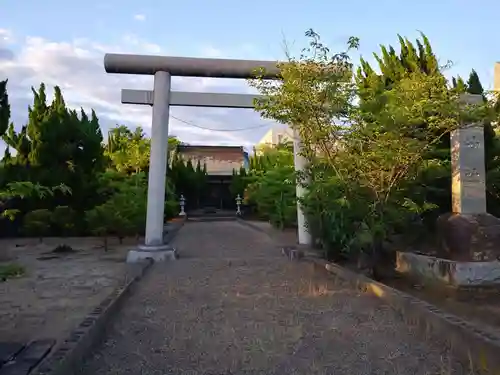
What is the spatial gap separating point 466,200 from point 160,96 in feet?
21.4

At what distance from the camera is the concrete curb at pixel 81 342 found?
3.56m

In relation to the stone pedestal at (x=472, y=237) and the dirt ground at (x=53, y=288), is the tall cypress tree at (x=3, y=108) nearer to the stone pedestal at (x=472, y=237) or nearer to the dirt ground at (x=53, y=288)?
the dirt ground at (x=53, y=288)

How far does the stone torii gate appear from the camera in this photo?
10469 mm

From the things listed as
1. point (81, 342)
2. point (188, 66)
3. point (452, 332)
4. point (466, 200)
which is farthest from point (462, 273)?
point (188, 66)

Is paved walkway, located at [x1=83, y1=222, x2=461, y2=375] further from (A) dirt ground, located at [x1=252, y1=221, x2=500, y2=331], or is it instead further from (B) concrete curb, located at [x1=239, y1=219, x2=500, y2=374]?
(A) dirt ground, located at [x1=252, y1=221, x2=500, y2=331]

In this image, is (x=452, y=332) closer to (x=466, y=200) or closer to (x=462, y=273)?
(x=462, y=273)

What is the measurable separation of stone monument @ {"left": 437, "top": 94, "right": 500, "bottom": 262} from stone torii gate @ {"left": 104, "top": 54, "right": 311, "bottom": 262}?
3458 mm

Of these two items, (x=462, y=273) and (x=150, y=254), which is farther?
(x=150, y=254)

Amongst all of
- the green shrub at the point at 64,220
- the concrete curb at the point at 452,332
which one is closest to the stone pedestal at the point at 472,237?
the concrete curb at the point at 452,332

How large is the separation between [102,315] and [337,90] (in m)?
4.94

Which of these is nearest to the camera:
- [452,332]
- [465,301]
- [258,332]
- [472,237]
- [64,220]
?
[452,332]

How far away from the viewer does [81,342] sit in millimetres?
4188

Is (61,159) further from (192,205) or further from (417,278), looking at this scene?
(192,205)

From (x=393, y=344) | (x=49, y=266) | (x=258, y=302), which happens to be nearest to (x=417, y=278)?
(x=258, y=302)
